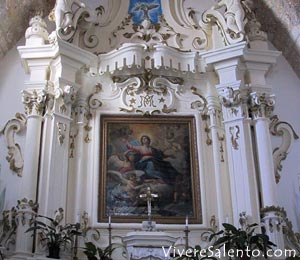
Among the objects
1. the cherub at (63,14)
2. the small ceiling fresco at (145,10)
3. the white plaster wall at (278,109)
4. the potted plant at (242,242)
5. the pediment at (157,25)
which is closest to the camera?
the potted plant at (242,242)

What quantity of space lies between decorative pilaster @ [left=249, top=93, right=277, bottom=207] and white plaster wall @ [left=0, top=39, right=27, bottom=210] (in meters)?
3.54

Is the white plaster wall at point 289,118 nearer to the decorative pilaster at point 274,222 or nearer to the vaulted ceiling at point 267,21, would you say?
the vaulted ceiling at point 267,21

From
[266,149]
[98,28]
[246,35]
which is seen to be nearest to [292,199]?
[266,149]

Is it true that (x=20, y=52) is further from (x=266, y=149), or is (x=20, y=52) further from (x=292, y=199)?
(x=292, y=199)

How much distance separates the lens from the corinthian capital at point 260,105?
867 centimetres

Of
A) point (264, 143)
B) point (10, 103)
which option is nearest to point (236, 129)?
point (264, 143)

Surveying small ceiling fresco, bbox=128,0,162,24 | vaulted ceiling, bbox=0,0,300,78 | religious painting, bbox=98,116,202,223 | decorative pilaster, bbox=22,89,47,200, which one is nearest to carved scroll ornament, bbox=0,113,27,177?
decorative pilaster, bbox=22,89,47,200

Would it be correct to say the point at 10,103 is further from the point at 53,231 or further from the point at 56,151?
the point at 53,231

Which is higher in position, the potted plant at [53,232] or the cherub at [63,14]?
the cherub at [63,14]

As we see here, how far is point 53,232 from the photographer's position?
7.54m

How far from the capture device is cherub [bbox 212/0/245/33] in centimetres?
916

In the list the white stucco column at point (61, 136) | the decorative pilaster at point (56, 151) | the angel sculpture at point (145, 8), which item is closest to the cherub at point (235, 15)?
the angel sculpture at point (145, 8)

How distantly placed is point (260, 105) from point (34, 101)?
3465 mm

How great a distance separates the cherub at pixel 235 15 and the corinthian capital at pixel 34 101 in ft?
10.6
